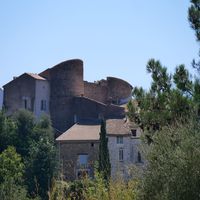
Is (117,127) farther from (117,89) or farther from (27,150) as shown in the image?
(117,89)

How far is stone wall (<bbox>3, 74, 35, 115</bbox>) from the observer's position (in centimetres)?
5566

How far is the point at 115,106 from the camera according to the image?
54.4m

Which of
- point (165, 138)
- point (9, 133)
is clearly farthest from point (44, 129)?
point (165, 138)

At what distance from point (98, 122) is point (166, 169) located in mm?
45435

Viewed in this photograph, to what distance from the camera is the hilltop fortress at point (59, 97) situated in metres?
54.2

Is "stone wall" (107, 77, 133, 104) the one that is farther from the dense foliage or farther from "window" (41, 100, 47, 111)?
the dense foliage

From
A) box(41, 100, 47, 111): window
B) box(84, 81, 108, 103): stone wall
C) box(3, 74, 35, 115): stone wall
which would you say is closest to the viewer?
box(3, 74, 35, 115): stone wall

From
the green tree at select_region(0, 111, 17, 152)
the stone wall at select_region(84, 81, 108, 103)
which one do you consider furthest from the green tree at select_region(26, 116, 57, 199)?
the stone wall at select_region(84, 81, 108, 103)

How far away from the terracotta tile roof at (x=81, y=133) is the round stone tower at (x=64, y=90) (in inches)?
199

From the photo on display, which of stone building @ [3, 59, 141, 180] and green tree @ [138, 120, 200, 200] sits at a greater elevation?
stone building @ [3, 59, 141, 180]

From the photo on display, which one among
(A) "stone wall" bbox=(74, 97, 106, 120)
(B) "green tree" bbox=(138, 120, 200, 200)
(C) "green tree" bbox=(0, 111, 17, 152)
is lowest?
(B) "green tree" bbox=(138, 120, 200, 200)

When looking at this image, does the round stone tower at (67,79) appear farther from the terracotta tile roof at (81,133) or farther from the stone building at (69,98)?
the terracotta tile roof at (81,133)

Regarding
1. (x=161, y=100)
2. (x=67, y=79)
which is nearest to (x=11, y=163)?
(x=67, y=79)

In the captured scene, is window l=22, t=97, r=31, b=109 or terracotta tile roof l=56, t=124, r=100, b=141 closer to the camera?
terracotta tile roof l=56, t=124, r=100, b=141
